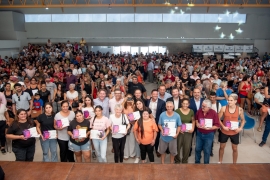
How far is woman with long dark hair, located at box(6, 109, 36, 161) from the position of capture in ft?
12.9

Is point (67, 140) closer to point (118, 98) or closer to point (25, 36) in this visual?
point (118, 98)

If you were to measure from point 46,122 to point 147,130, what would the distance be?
183 cm

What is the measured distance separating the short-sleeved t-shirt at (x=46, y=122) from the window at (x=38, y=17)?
18.9 m

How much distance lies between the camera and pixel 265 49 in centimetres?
2066

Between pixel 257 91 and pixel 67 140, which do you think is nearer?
pixel 67 140

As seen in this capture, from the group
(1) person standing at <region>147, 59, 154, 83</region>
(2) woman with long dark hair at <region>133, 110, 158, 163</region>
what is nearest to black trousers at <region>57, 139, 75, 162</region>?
(2) woman with long dark hair at <region>133, 110, 158, 163</region>

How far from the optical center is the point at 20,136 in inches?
154

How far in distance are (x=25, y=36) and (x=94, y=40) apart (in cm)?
610

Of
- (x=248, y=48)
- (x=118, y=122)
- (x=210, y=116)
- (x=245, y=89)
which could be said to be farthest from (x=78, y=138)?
(x=248, y=48)

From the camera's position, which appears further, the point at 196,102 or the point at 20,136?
the point at 196,102

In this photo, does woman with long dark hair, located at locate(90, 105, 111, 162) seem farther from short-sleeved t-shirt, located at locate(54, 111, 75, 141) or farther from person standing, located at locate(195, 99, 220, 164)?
person standing, located at locate(195, 99, 220, 164)

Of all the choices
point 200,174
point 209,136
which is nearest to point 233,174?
point 200,174

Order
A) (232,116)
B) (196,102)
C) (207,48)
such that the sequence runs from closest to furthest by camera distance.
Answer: (232,116), (196,102), (207,48)

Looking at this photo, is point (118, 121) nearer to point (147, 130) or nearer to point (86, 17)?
point (147, 130)
